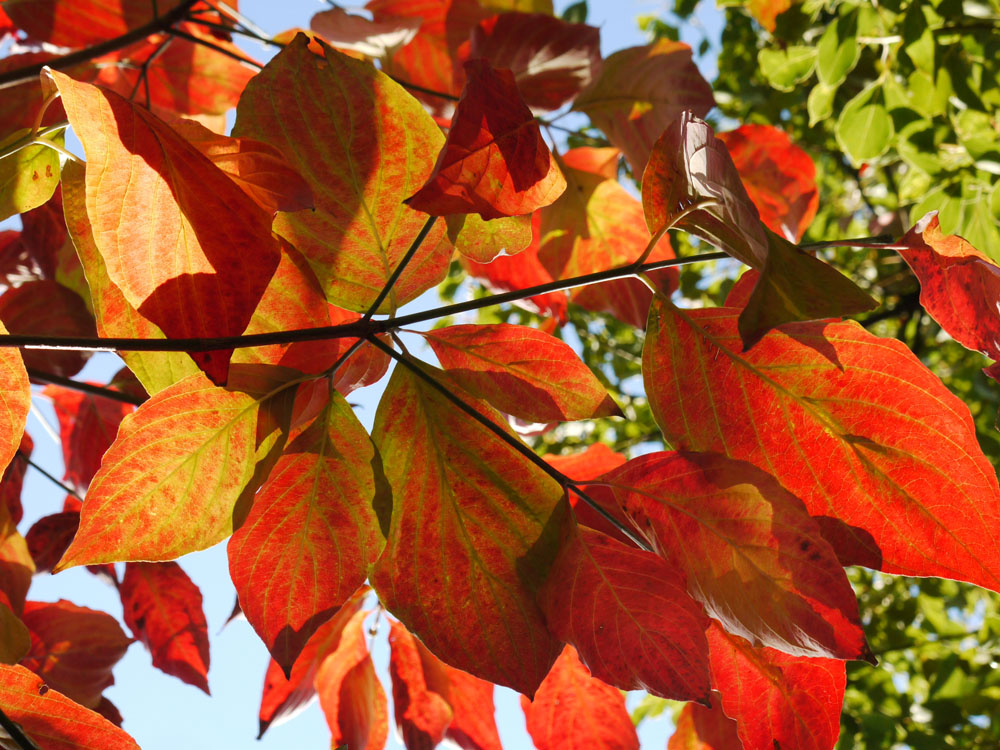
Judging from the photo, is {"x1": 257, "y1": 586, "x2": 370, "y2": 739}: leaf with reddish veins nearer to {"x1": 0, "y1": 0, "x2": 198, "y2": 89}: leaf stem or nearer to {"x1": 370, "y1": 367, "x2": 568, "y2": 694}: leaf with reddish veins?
{"x1": 370, "y1": 367, "x2": 568, "y2": 694}: leaf with reddish veins

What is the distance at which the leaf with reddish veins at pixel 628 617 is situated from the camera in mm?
344

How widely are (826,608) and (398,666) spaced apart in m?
0.44

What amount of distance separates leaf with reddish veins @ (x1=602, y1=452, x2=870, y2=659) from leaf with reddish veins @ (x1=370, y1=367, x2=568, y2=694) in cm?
5

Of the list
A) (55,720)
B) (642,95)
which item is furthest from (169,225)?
(642,95)

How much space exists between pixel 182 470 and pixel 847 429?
11.6 inches

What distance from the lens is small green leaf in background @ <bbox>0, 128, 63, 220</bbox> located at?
1.44 ft

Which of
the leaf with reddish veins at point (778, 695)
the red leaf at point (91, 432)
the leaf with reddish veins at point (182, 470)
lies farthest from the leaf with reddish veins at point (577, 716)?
the red leaf at point (91, 432)

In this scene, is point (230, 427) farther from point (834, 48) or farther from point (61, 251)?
point (834, 48)

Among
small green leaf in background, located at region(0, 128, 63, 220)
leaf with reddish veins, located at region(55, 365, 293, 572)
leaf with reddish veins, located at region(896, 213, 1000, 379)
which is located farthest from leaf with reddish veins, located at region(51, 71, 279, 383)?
leaf with reddish veins, located at region(896, 213, 1000, 379)

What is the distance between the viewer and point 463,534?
382 millimetres

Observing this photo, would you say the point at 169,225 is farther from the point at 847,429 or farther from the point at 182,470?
the point at 847,429

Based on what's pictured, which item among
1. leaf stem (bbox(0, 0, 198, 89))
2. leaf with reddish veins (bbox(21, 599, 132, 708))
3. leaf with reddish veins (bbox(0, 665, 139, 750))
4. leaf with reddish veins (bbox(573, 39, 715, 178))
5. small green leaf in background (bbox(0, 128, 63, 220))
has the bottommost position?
leaf with reddish veins (bbox(21, 599, 132, 708))

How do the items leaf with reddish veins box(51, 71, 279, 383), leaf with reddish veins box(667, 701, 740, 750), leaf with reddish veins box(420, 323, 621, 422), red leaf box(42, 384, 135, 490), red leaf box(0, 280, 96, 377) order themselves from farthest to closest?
red leaf box(42, 384, 135, 490)
red leaf box(0, 280, 96, 377)
leaf with reddish veins box(667, 701, 740, 750)
leaf with reddish veins box(420, 323, 621, 422)
leaf with reddish veins box(51, 71, 279, 383)

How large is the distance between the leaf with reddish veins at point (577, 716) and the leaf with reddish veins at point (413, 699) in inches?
4.5
